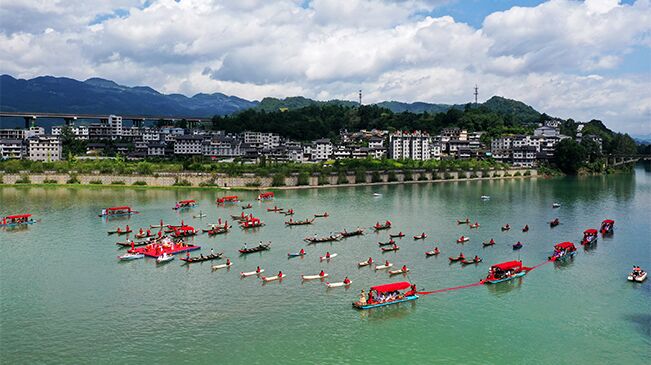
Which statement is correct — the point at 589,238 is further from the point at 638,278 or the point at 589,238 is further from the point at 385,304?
the point at 385,304

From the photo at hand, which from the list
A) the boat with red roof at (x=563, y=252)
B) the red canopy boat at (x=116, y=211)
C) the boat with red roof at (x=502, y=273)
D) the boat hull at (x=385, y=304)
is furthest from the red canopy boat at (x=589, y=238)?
the red canopy boat at (x=116, y=211)

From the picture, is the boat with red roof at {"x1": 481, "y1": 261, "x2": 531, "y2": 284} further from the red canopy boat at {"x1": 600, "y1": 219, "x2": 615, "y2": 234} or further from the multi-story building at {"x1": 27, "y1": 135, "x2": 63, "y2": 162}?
the multi-story building at {"x1": 27, "y1": 135, "x2": 63, "y2": 162}

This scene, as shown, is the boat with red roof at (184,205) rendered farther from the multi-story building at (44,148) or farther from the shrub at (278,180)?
the multi-story building at (44,148)

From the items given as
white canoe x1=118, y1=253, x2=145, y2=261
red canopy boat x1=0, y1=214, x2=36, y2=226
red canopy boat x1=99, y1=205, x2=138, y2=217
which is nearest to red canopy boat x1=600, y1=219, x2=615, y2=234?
white canoe x1=118, y1=253, x2=145, y2=261

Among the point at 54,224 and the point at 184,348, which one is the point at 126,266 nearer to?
the point at 184,348

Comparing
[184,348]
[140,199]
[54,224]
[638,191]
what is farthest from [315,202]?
[638,191]

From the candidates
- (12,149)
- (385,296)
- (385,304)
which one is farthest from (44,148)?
(385,304)
